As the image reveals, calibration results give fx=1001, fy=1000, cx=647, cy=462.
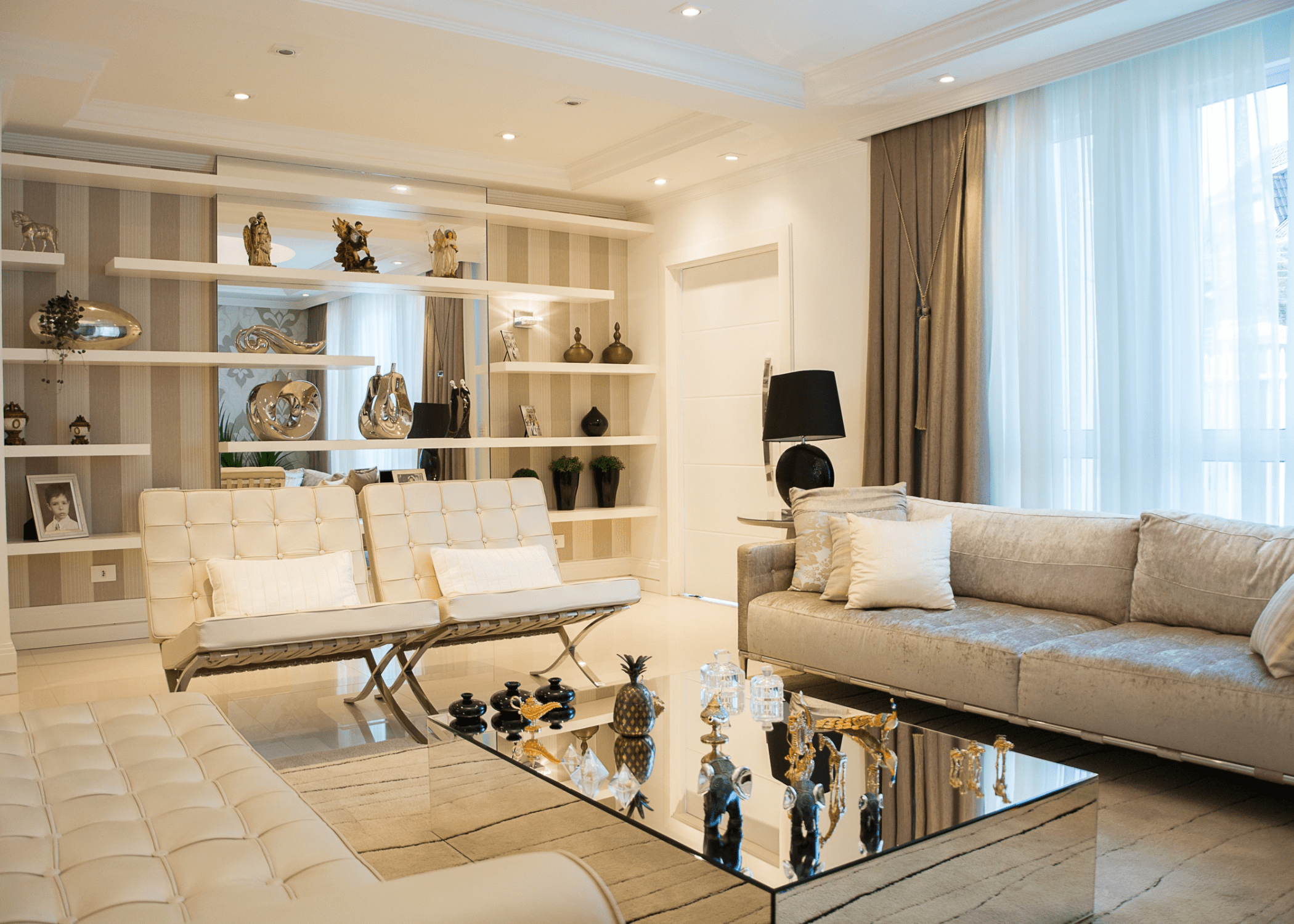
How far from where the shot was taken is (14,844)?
1.47m

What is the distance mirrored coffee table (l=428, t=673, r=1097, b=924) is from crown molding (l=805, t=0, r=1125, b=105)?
9.15ft

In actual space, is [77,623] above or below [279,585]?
below

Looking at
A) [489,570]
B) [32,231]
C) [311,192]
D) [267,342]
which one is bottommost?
[489,570]

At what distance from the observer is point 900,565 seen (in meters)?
3.66

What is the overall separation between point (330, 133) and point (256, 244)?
748 millimetres

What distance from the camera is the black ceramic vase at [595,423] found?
6.60m

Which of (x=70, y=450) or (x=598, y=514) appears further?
(x=598, y=514)

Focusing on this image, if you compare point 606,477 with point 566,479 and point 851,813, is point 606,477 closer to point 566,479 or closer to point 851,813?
point 566,479

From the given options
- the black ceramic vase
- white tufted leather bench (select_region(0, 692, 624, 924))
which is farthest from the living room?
the black ceramic vase

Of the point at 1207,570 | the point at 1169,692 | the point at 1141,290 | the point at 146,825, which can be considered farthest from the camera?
the point at 1141,290

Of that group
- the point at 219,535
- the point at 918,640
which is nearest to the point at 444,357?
the point at 219,535

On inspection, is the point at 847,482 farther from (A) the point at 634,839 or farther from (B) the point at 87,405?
(B) the point at 87,405

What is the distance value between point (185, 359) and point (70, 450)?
70 centimetres

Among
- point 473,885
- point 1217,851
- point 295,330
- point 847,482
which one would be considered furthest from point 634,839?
point 295,330
